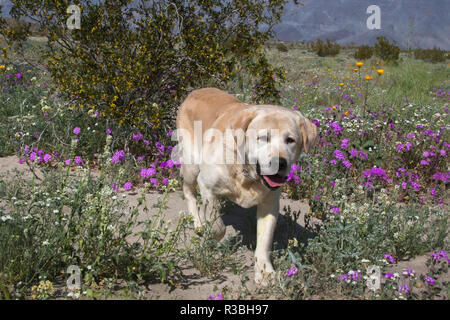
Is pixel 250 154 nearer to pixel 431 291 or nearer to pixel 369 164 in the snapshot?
pixel 431 291

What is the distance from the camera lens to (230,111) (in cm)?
343

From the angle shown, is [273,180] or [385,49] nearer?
[273,180]

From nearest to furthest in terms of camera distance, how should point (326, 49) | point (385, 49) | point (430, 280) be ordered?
1. point (430, 280)
2. point (385, 49)
3. point (326, 49)

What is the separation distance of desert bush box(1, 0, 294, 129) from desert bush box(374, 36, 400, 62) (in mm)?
13803

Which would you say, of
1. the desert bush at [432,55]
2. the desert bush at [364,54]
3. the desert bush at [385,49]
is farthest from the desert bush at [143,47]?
the desert bush at [432,55]

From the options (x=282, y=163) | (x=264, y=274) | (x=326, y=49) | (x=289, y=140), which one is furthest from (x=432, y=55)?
(x=264, y=274)

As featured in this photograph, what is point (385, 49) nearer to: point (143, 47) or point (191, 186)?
point (143, 47)

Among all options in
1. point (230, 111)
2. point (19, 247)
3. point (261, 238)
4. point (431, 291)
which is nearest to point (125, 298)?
point (19, 247)

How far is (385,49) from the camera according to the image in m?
18.2

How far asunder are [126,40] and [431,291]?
13.0ft

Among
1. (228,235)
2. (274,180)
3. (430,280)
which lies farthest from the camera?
(228,235)

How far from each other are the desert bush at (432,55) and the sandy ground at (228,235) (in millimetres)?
21799

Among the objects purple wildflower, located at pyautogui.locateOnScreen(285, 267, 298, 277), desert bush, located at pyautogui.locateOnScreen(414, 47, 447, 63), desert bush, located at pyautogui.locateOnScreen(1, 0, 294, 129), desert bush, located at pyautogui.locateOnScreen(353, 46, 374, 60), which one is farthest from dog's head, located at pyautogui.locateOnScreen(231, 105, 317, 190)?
desert bush, located at pyautogui.locateOnScreen(414, 47, 447, 63)

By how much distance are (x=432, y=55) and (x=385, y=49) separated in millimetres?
6714
